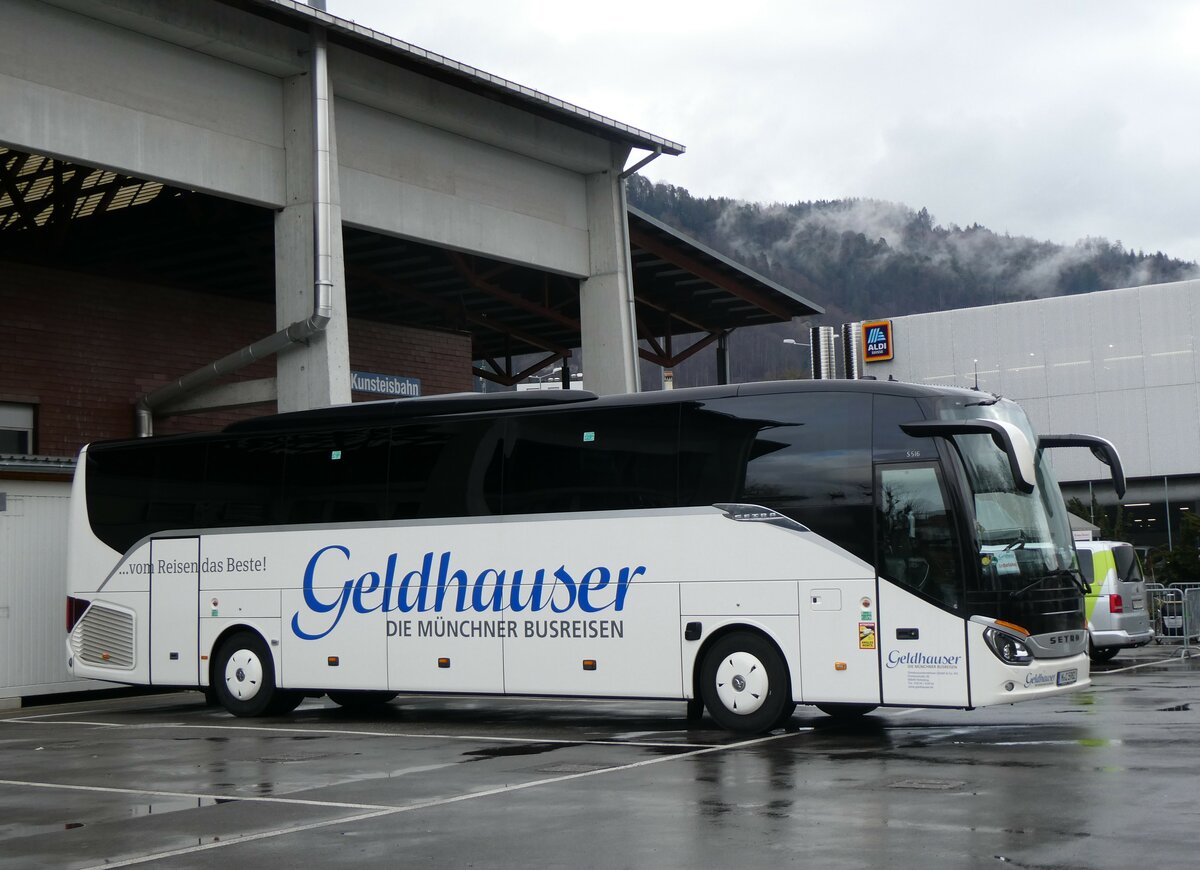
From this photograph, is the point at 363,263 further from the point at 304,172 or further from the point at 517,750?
the point at 517,750

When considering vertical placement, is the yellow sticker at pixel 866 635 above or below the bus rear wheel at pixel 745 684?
above

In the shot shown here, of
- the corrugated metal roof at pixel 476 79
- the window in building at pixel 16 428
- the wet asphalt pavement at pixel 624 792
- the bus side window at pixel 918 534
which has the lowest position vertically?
the wet asphalt pavement at pixel 624 792

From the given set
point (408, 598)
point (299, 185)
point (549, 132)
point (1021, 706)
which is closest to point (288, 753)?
point (408, 598)

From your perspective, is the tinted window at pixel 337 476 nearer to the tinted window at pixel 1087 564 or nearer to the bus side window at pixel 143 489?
the bus side window at pixel 143 489

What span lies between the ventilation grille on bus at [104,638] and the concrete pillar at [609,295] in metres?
10.4

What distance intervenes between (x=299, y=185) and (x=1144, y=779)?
15.6 meters

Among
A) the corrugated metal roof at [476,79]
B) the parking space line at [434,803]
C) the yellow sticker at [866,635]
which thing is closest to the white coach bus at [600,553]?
the yellow sticker at [866,635]

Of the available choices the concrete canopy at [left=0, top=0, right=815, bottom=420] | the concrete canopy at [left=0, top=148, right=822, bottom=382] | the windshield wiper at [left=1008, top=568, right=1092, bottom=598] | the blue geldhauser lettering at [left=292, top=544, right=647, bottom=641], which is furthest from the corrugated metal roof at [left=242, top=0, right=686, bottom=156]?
the windshield wiper at [left=1008, top=568, right=1092, bottom=598]

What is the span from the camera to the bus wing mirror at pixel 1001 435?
1259cm

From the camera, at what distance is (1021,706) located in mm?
16344

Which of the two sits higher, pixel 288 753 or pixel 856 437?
pixel 856 437

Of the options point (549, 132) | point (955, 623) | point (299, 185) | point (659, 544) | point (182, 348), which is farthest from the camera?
point (182, 348)

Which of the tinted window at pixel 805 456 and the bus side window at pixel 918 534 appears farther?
the tinted window at pixel 805 456

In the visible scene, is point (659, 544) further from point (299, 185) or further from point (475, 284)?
point (475, 284)
